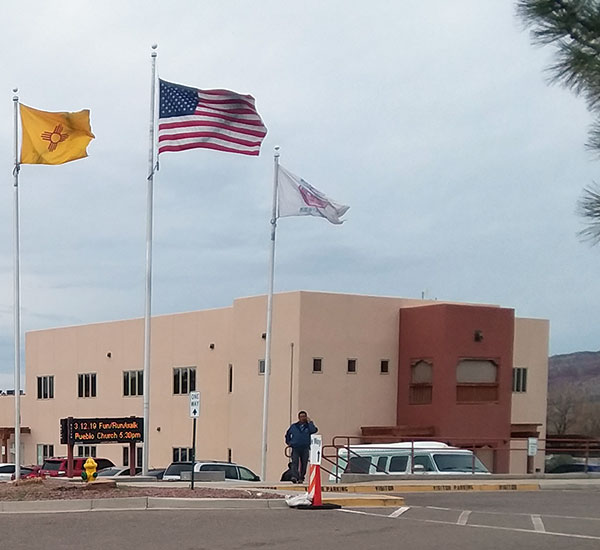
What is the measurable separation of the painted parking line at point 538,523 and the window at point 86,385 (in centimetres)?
3687

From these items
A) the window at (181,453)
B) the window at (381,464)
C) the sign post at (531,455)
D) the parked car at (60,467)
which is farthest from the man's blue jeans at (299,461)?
the window at (181,453)

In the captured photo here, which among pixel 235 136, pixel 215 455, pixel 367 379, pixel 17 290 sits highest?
pixel 235 136

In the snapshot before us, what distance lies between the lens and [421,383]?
43.5 m

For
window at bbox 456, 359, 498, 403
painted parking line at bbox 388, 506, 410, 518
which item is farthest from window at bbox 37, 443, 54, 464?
painted parking line at bbox 388, 506, 410, 518

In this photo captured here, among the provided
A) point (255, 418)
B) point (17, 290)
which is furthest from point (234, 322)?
point (17, 290)

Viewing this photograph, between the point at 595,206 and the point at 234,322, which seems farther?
the point at 234,322

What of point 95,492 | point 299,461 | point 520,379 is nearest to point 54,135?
point 299,461

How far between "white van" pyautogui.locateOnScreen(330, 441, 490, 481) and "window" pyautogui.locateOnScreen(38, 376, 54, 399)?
99.7ft

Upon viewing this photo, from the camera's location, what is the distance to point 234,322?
4559 cm

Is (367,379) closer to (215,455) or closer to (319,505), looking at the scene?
(215,455)

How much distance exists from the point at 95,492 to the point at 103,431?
7.62 metres

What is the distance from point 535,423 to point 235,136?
24.3 meters

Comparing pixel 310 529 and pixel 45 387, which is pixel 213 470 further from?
pixel 45 387

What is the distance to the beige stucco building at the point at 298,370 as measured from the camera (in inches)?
1671
